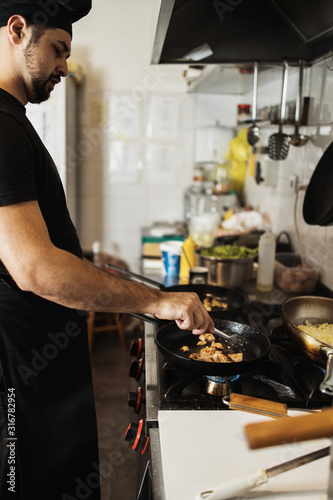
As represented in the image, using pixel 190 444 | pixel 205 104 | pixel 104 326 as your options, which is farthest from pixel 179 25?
pixel 104 326

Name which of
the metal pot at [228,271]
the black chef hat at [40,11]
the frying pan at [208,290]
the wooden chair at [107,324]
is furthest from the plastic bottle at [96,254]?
the black chef hat at [40,11]

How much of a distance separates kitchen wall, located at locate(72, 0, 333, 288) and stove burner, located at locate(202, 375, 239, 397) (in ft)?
7.31

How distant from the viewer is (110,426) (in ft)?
8.65

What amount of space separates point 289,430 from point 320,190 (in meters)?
1.26

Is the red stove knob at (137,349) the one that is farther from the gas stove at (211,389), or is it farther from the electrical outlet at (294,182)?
the electrical outlet at (294,182)

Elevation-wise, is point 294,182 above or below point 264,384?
above

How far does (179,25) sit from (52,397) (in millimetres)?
1379

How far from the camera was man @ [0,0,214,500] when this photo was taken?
0.96 meters

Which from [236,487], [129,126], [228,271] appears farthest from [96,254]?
[236,487]

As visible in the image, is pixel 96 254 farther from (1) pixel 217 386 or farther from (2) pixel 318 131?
(1) pixel 217 386

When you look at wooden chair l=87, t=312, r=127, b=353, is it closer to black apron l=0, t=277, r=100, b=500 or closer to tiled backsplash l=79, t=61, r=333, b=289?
tiled backsplash l=79, t=61, r=333, b=289

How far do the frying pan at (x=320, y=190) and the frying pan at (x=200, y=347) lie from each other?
51 centimetres

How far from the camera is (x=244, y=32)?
1.84 meters

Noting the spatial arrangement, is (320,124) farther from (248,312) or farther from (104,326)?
(104,326)
